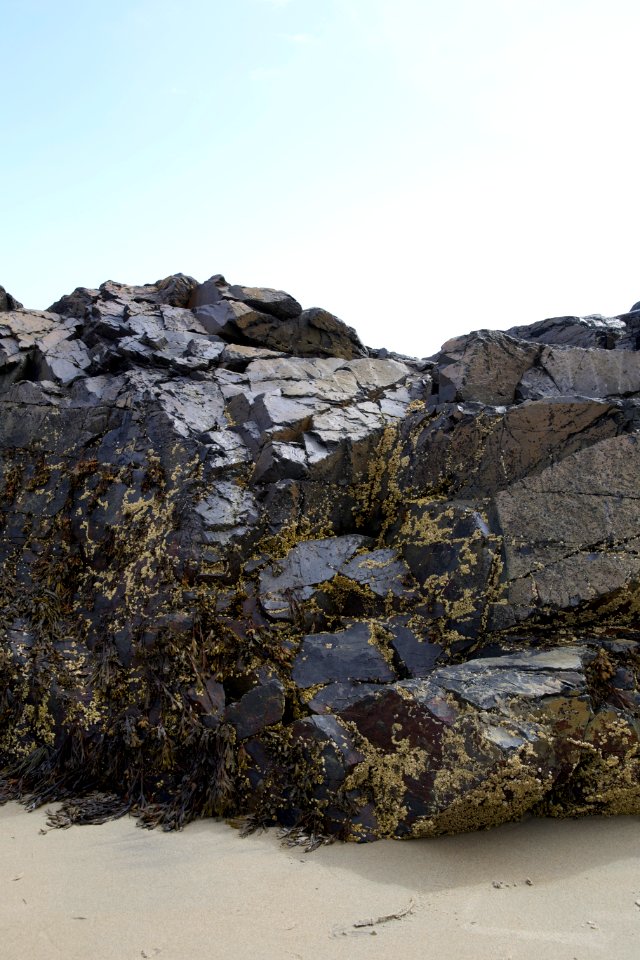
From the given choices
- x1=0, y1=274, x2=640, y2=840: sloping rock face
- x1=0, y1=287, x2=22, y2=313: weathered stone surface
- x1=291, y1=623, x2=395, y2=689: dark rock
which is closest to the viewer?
x1=0, y1=274, x2=640, y2=840: sloping rock face

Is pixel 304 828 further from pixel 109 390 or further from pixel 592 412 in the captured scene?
pixel 109 390

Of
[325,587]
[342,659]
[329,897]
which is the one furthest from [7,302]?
[329,897]

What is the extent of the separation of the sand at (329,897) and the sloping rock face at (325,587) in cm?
28

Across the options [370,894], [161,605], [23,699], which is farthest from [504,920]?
[23,699]

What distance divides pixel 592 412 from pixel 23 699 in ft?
18.0

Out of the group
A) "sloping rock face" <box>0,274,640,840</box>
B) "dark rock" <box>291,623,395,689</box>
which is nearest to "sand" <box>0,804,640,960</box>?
"sloping rock face" <box>0,274,640,840</box>

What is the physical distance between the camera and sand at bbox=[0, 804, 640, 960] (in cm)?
284

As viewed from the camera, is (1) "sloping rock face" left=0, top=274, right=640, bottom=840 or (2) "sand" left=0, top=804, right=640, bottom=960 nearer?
(2) "sand" left=0, top=804, right=640, bottom=960

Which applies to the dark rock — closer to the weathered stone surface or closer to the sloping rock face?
the sloping rock face

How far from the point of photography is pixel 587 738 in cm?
395

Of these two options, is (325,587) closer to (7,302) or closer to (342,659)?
(342,659)

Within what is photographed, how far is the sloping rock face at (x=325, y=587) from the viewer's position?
4039 millimetres

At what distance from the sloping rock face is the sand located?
0.28 m

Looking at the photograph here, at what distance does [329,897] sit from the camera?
3.31 meters
